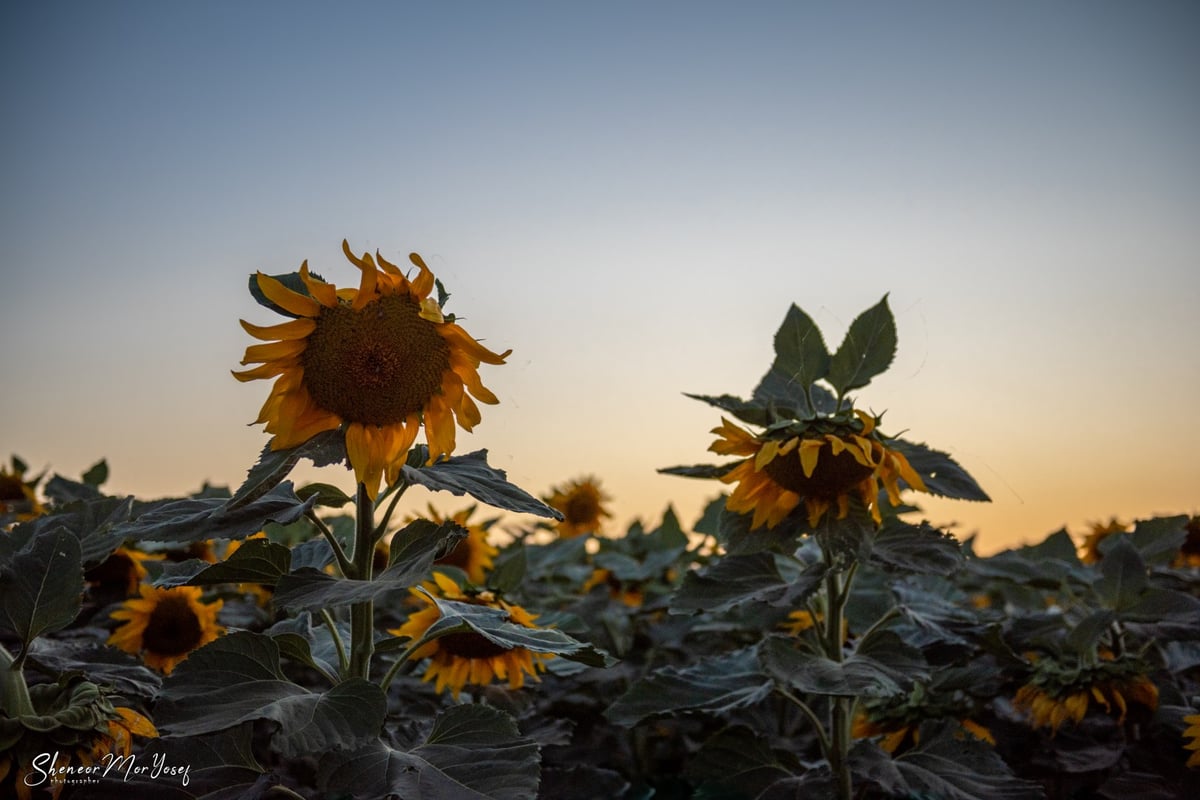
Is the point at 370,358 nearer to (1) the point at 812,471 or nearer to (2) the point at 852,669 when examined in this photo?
(1) the point at 812,471

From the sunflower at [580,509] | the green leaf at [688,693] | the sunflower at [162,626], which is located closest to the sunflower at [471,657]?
the green leaf at [688,693]

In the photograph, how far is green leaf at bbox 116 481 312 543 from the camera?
160 centimetres

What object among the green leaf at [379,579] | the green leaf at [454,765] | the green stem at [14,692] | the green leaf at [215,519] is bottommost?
the green leaf at [454,765]

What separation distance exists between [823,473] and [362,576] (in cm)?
93

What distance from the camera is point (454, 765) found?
161cm

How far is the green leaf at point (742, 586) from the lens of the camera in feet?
7.04

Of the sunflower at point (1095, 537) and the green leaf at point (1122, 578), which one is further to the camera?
the sunflower at point (1095, 537)

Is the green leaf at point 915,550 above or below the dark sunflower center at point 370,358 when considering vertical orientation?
below

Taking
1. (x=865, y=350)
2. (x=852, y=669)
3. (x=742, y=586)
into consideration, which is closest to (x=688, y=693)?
(x=742, y=586)

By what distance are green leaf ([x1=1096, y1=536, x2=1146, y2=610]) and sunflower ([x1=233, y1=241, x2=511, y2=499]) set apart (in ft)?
6.35

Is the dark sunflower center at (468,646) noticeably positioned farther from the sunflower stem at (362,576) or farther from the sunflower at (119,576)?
the sunflower at (119,576)

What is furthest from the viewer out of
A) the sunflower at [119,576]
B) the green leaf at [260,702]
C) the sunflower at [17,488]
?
the sunflower at [17,488]

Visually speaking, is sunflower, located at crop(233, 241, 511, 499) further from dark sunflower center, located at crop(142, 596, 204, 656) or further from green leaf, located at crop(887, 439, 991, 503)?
dark sunflower center, located at crop(142, 596, 204, 656)

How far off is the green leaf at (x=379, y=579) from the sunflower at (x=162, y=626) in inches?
51.4
